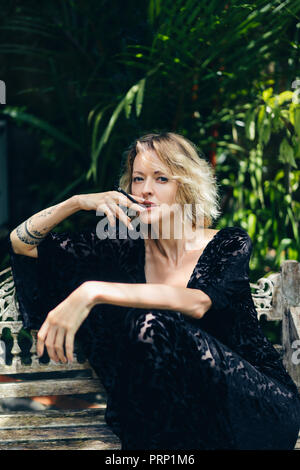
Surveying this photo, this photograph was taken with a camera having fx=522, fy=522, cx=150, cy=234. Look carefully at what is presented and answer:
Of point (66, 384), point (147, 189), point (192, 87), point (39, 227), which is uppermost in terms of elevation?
point (192, 87)

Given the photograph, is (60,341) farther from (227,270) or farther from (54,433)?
(227,270)

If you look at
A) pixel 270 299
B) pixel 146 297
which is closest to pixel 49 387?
pixel 146 297

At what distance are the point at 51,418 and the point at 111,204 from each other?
874 millimetres

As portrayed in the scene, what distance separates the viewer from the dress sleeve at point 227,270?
1810mm

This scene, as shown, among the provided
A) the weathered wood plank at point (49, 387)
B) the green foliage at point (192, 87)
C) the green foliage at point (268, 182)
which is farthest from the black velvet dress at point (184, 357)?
the green foliage at point (268, 182)

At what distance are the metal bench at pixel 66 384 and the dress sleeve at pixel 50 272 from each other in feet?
0.32

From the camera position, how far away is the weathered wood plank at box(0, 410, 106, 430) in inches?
78.5

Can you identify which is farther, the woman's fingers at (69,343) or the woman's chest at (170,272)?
the woman's chest at (170,272)

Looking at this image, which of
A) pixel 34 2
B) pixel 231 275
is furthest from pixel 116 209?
pixel 34 2

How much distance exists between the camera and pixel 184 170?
2045mm

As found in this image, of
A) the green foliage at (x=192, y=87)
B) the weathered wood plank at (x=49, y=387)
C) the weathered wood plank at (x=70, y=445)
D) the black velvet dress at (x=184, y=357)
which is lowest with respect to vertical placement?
the weathered wood plank at (x=70, y=445)

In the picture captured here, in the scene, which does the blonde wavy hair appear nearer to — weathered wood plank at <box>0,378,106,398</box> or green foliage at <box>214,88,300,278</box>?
green foliage at <box>214,88,300,278</box>

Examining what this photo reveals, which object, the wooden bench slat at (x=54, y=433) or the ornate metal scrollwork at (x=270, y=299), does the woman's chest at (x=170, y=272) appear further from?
the wooden bench slat at (x=54, y=433)
